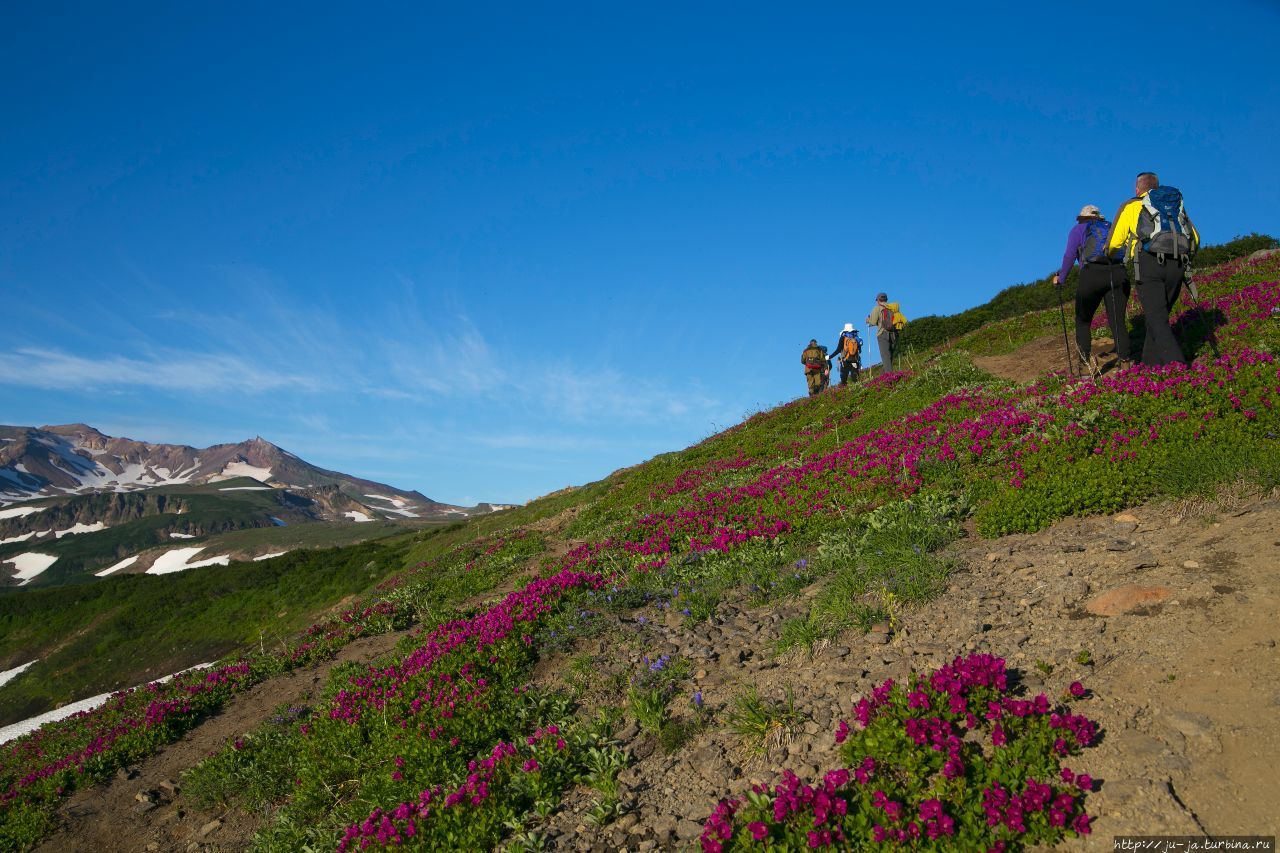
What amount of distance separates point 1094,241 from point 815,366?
15.9 m

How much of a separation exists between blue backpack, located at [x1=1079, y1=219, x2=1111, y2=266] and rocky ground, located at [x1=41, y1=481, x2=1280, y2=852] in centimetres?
629

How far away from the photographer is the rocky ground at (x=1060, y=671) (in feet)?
12.4

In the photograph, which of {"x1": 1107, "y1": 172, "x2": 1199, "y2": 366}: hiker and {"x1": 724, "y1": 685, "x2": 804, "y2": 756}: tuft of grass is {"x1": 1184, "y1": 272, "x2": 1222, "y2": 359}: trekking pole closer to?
{"x1": 1107, "y1": 172, "x2": 1199, "y2": 366}: hiker

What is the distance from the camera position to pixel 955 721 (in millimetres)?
4355

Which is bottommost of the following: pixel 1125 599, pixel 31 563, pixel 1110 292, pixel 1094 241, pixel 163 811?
pixel 163 811

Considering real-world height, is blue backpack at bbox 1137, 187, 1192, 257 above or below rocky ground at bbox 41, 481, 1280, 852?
above

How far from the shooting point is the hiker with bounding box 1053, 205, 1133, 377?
1168cm

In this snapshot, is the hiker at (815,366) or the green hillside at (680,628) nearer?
the green hillside at (680,628)

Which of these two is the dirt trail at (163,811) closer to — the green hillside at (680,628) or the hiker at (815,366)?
the green hillside at (680,628)

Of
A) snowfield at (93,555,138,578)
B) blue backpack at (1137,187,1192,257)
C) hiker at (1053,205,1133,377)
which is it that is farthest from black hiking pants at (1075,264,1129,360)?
snowfield at (93,555,138,578)

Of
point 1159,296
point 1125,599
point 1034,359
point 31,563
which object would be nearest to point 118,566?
point 31,563

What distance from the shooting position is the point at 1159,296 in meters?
10.5

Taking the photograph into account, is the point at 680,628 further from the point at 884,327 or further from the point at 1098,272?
the point at 884,327

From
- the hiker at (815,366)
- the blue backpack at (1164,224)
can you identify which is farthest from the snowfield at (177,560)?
the blue backpack at (1164,224)
